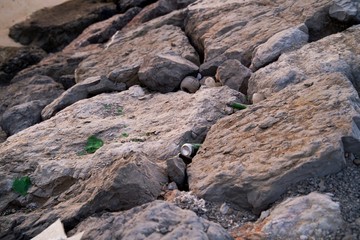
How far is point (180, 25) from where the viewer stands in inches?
266

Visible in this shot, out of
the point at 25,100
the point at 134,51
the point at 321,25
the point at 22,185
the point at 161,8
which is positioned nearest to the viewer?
the point at 22,185

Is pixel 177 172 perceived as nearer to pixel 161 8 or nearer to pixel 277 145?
pixel 277 145

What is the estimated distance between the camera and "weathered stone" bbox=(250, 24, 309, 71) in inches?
184

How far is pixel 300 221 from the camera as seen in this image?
8.61 ft

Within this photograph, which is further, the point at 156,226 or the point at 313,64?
the point at 313,64

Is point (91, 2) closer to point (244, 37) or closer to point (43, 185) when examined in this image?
point (244, 37)

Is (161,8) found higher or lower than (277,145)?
higher

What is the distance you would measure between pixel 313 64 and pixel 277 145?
1.27 meters

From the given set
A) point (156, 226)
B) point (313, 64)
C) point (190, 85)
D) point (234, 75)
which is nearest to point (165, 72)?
point (190, 85)

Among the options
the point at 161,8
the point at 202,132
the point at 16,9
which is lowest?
the point at 202,132

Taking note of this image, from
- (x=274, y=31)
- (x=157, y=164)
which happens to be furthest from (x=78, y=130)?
(x=274, y=31)

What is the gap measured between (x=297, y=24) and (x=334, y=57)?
105cm

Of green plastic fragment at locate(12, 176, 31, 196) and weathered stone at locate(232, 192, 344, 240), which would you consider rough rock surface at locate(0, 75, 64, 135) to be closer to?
green plastic fragment at locate(12, 176, 31, 196)

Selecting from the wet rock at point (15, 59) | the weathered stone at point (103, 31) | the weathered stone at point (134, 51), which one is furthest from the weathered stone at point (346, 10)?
the wet rock at point (15, 59)
